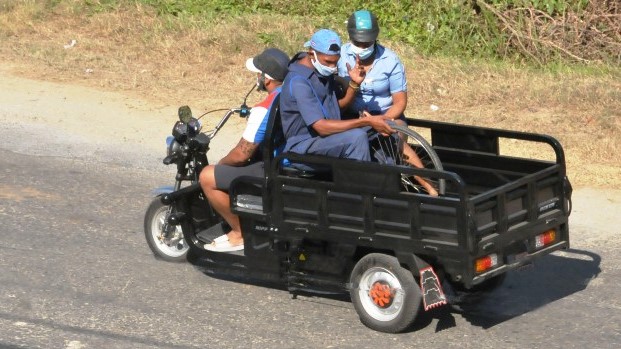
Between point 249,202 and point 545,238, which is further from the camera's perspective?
point 249,202

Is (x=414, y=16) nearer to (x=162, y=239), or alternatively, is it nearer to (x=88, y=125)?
(x=88, y=125)

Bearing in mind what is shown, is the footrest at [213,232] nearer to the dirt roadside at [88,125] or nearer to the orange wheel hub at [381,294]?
the orange wheel hub at [381,294]

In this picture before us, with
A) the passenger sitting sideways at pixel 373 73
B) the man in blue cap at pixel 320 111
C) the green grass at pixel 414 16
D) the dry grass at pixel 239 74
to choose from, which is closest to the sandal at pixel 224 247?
the man in blue cap at pixel 320 111

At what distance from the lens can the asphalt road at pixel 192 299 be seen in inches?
273

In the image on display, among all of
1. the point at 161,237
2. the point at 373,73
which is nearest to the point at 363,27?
the point at 373,73

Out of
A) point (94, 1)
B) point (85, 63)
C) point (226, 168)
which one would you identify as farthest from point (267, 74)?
point (94, 1)

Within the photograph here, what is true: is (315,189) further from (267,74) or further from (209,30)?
(209,30)

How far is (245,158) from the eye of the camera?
7551 millimetres

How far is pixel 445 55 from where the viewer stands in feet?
45.2

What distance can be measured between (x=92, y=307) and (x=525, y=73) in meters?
6.71

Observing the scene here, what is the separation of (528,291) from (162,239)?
98.6 inches

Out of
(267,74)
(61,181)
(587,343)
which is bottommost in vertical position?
(587,343)

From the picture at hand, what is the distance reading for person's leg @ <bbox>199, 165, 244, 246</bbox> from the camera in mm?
7621

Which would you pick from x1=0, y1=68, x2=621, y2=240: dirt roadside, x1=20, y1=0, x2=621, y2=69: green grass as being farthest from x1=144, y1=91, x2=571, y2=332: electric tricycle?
x1=20, y1=0, x2=621, y2=69: green grass
